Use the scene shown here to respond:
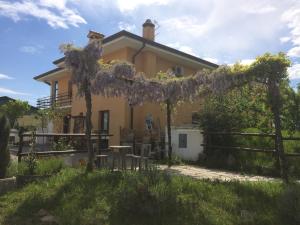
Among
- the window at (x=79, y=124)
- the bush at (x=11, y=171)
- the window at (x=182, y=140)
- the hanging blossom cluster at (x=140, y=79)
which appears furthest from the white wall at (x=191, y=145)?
the window at (x=79, y=124)

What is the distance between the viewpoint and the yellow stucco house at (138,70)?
17469 millimetres

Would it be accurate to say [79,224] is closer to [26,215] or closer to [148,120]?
[26,215]

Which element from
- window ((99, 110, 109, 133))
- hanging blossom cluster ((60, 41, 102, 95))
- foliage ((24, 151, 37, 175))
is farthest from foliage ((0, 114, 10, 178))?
window ((99, 110, 109, 133))

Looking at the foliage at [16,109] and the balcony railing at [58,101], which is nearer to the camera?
the balcony railing at [58,101]

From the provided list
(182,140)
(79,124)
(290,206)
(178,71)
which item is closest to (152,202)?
(290,206)

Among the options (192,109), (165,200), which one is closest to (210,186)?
(165,200)

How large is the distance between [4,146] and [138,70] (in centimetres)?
1106

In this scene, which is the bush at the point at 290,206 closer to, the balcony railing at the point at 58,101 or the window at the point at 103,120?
the window at the point at 103,120

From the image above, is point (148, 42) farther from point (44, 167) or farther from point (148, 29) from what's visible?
point (44, 167)

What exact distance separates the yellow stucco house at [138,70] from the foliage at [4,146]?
7.66 meters

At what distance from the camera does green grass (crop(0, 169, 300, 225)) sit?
575cm

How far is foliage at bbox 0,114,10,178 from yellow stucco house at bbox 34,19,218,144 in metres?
7.66

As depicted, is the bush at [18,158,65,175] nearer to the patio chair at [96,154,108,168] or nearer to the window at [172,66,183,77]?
Result: the patio chair at [96,154,108,168]

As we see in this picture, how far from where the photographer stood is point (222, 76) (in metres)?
9.57
